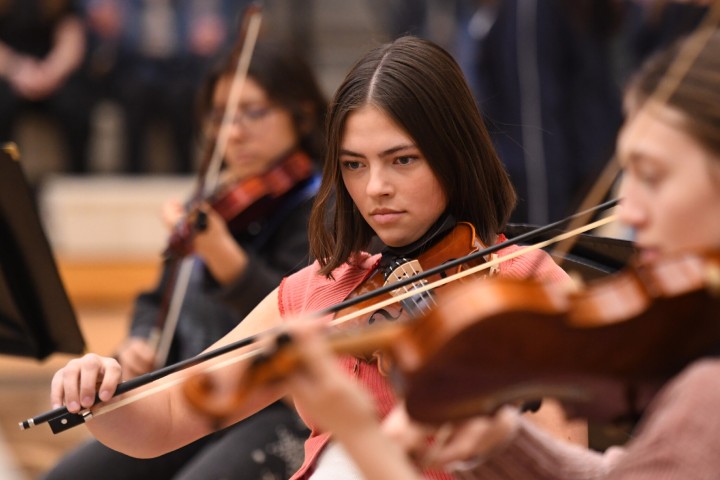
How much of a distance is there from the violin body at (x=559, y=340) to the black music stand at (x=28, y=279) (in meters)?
0.87

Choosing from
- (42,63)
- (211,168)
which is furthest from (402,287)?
(42,63)

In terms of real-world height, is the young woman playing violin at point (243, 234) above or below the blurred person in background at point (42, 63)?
below

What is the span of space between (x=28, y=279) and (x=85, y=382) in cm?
46

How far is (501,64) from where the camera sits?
3.25 m

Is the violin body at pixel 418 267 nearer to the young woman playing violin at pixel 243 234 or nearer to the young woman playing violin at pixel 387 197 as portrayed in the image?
the young woman playing violin at pixel 387 197

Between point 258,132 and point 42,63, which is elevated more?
point 42,63

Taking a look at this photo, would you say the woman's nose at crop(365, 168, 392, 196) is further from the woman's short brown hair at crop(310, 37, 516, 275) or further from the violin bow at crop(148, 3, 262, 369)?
the violin bow at crop(148, 3, 262, 369)

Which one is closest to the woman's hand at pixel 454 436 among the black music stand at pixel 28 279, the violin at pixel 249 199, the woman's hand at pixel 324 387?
the woman's hand at pixel 324 387

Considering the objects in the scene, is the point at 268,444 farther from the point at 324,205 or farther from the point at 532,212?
the point at 532,212

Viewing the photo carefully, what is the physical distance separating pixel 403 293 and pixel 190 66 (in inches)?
165

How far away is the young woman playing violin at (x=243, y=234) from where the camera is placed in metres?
1.90

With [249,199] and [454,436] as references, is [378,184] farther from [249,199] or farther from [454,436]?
[249,199]

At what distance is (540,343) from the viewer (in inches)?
36.2

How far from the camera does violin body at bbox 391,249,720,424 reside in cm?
89
